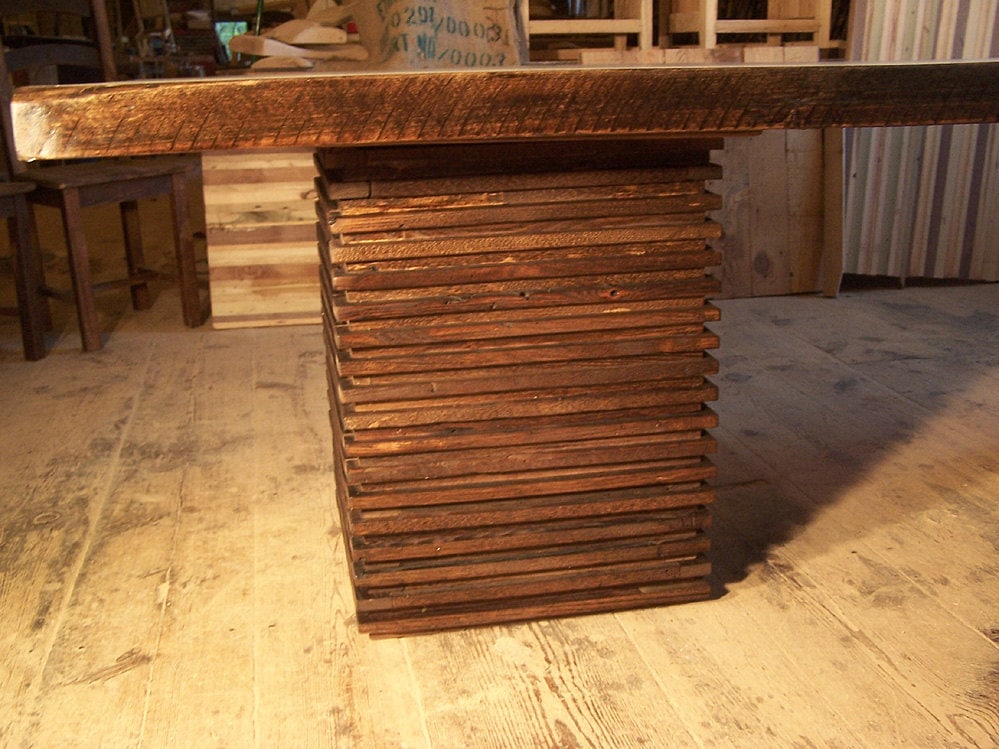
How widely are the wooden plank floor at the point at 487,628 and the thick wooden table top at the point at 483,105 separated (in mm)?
842

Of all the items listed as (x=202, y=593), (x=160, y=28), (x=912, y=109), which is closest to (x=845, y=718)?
(x=912, y=109)

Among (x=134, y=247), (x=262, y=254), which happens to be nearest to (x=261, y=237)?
(x=262, y=254)

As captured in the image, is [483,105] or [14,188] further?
[14,188]

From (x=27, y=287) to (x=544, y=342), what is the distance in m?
2.52

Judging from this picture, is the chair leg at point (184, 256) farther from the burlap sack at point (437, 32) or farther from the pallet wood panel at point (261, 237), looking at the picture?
the burlap sack at point (437, 32)

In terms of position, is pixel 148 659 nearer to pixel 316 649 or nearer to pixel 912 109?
pixel 316 649

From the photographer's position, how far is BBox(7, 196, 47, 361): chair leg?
341 cm

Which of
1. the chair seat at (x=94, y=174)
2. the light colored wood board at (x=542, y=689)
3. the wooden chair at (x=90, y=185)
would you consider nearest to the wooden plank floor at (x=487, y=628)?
the light colored wood board at (x=542, y=689)

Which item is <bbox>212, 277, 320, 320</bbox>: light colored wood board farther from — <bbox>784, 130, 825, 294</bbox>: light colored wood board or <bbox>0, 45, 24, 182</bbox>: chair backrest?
<bbox>784, 130, 825, 294</bbox>: light colored wood board

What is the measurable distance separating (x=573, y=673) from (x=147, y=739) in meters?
0.65

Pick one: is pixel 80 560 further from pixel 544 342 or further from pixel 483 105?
pixel 483 105

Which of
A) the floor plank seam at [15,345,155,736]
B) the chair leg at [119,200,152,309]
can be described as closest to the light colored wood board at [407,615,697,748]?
the floor plank seam at [15,345,155,736]

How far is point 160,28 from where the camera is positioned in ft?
33.6

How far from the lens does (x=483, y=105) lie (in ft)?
4.19
